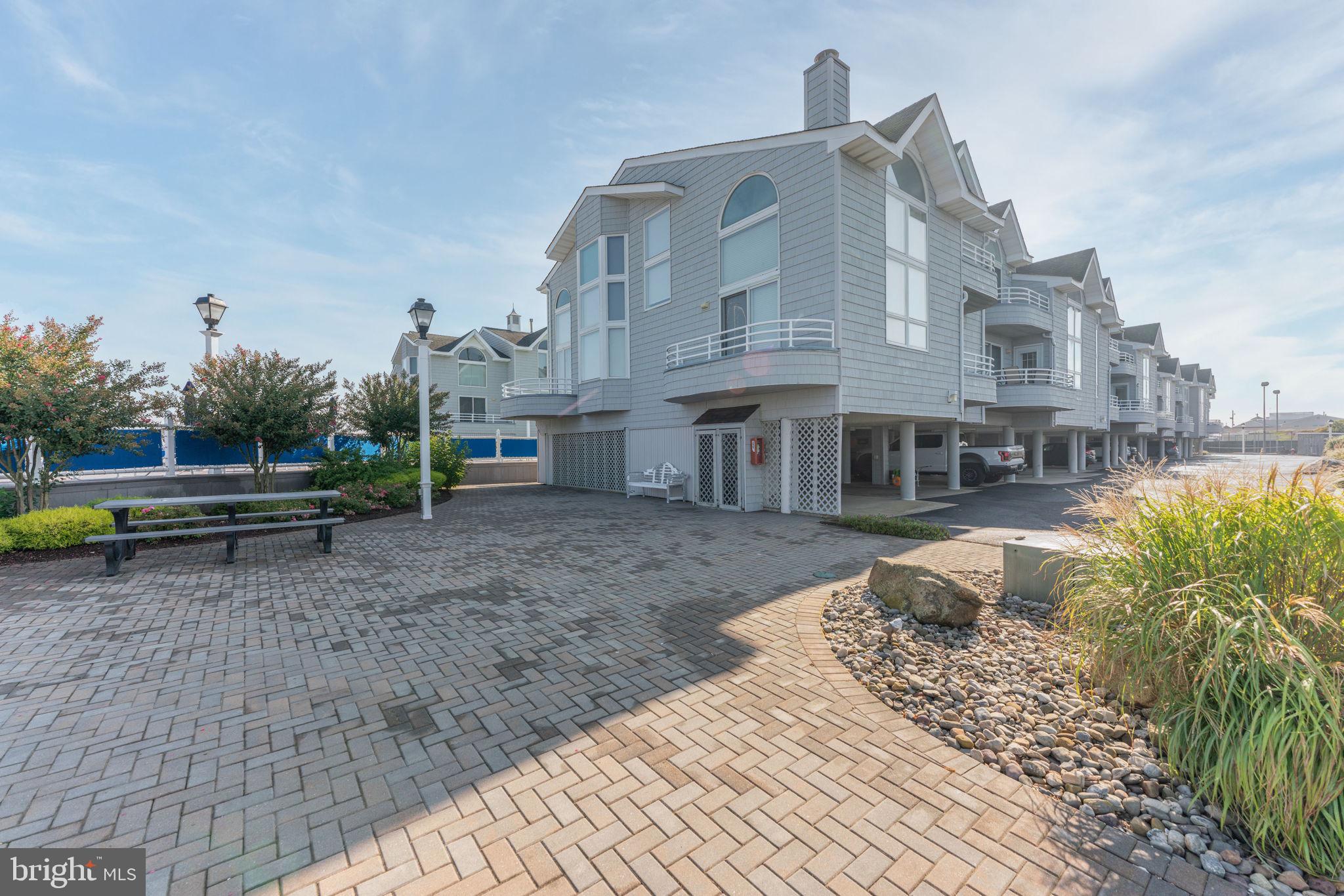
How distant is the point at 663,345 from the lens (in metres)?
15.7

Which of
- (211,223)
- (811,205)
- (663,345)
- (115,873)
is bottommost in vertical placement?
(115,873)

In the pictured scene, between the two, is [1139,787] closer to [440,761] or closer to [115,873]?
[440,761]

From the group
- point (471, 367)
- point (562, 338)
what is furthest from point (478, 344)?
point (562, 338)

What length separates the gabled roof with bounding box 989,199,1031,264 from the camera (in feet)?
68.1

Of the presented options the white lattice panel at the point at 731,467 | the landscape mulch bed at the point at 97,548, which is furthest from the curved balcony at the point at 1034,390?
the landscape mulch bed at the point at 97,548

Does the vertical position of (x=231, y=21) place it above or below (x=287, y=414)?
above

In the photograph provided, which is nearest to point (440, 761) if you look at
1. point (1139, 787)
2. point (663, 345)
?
point (1139, 787)

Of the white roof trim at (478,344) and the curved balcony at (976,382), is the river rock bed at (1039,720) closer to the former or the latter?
the curved balcony at (976,382)

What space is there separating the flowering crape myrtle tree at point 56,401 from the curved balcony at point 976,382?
64.7ft

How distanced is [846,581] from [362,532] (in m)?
9.29

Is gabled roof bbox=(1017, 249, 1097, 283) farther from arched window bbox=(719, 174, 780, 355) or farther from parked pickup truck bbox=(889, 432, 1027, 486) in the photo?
arched window bbox=(719, 174, 780, 355)

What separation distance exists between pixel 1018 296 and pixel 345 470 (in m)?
25.2

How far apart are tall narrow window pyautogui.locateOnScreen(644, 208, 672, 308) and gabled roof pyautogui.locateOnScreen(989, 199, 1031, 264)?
1424 centimetres

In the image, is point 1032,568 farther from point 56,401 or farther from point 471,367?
point 471,367
